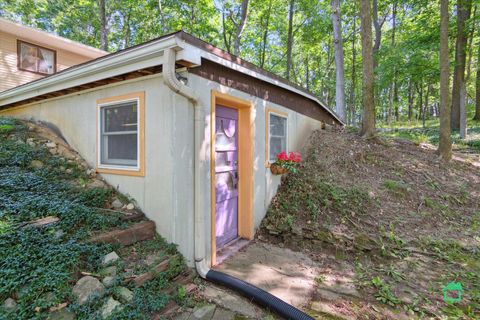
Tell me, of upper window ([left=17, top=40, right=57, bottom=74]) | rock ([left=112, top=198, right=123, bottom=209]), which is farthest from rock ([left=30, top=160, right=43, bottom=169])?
upper window ([left=17, top=40, right=57, bottom=74])

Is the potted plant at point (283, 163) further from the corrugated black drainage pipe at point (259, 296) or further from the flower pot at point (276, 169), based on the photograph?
the corrugated black drainage pipe at point (259, 296)

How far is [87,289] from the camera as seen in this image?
218 centimetres

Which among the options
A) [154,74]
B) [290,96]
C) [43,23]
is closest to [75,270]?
[154,74]

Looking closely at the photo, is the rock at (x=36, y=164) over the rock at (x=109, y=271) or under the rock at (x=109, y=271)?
over

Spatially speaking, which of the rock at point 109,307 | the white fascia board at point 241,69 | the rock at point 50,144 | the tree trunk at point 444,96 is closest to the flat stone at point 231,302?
the rock at point 109,307

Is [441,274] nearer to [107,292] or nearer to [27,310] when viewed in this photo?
[107,292]

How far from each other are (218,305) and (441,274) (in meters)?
2.91

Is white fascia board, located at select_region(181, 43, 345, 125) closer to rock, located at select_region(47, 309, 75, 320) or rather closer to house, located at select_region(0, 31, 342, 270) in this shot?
house, located at select_region(0, 31, 342, 270)

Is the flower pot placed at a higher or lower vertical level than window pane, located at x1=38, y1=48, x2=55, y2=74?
lower

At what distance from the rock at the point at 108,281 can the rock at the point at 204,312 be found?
2.81 feet

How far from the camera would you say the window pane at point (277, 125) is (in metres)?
4.84

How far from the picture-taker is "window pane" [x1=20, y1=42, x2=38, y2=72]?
27.4 ft

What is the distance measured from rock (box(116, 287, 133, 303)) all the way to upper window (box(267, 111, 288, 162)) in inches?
124

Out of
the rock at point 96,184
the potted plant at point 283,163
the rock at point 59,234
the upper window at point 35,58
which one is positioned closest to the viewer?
the rock at point 59,234
